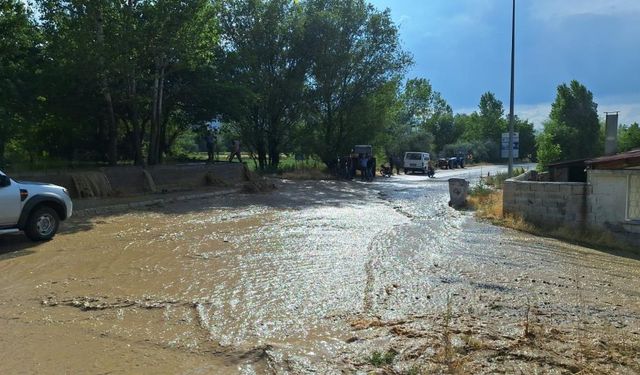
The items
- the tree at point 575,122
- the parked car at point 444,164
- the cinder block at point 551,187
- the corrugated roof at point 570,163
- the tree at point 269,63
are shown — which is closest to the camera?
the cinder block at point 551,187

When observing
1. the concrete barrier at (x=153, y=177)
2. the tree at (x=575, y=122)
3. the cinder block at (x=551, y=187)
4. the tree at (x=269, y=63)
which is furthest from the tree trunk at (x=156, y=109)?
the tree at (x=575, y=122)

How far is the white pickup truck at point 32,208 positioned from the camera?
396 inches

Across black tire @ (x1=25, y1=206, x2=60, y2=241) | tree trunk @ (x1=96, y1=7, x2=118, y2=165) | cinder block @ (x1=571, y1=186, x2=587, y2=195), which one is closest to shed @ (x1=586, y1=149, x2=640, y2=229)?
cinder block @ (x1=571, y1=186, x2=587, y2=195)

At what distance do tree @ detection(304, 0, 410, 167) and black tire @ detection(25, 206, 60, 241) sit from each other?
88.4 feet

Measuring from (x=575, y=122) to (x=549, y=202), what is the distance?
54998mm

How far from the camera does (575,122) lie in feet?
210

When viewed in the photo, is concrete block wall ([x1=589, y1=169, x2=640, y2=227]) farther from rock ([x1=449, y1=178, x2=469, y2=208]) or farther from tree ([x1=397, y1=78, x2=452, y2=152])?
tree ([x1=397, y1=78, x2=452, y2=152])

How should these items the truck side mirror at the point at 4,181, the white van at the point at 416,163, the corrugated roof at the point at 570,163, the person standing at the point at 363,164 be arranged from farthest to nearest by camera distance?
the white van at the point at 416,163 < the person standing at the point at 363,164 < the corrugated roof at the point at 570,163 < the truck side mirror at the point at 4,181

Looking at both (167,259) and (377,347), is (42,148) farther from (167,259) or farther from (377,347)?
(377,347)

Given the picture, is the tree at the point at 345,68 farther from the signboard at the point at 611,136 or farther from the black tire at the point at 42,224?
the black tire at the point at 42,224

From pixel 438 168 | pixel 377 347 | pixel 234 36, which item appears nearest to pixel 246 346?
pixel 377 347

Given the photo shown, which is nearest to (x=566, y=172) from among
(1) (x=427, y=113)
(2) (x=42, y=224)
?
(2) (x=42, y=224)

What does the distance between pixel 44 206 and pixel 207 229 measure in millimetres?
3569

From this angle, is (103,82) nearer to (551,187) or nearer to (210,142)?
(210,142)
